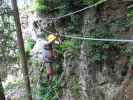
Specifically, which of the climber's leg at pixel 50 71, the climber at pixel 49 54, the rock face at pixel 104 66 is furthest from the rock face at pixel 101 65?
the climber's leg at pixel 50 71

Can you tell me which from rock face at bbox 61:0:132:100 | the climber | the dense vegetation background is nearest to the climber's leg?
the climber

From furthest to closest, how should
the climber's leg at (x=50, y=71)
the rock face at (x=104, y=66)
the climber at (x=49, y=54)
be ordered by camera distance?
1. the climber's leg at (x=50, y=71)
2. the climber at (x=49, y=54)
3. the rock face at (x=104, y=66)

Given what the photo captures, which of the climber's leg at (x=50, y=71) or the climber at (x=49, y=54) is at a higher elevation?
the climber at (x=49, y=54)

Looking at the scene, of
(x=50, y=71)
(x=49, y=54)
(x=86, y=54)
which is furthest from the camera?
(x=50, y=71)

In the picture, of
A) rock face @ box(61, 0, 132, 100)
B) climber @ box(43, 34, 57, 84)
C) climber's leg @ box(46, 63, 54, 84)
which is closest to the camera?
rock face @ box(61, 0, 132, 100)

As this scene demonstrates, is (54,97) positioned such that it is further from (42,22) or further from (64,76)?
(42,22)

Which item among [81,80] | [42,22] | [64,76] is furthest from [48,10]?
[81,80]

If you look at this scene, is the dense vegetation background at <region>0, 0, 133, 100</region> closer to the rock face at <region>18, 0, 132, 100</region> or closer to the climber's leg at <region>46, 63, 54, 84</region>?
the rock face at <region>18, 0, 132, 100</region>

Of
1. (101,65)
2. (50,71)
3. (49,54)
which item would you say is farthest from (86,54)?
(50,71)

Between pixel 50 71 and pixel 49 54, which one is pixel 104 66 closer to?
pixel 49 54

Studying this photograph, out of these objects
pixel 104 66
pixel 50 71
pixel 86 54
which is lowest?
pixel 50 71

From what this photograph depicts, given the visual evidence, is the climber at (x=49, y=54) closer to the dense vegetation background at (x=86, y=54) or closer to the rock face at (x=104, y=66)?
the dense vegetation background at (x=86, y=54)

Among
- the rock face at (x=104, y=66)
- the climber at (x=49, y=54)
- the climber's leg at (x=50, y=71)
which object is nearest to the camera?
the rock face at (x=104, y=66)

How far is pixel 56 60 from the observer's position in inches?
403
